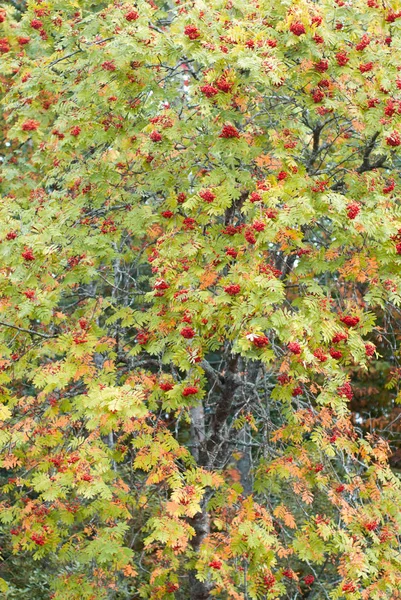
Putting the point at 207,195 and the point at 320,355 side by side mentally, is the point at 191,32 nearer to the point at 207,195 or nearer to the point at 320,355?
the point at 207,195

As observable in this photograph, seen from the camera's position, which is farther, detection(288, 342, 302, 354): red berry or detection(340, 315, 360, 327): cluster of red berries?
detection(340, 315, 360, 327): cluster of red berries

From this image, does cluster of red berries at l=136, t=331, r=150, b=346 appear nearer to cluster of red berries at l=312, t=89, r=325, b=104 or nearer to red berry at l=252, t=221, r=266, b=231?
red berry at l=252, t=221, r=266, b=231

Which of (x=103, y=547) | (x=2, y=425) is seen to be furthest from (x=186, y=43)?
(x=103, y=547)

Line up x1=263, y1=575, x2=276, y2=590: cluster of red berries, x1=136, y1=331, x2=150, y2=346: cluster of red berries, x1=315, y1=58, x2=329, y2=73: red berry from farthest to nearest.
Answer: x1=136, y1=331, x2=150, y2=346: cluster of red berries, x1=263, y1=575, x2=276, y2=590: cluster of red berries, x1=315, y1=58, x2=329, y2=73: red berry

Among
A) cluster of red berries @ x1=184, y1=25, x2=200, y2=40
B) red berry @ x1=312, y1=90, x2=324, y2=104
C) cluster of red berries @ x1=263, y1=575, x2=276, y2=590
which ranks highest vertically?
cluster of red berries @ x1=184, y1=25, x2=200, y2=40

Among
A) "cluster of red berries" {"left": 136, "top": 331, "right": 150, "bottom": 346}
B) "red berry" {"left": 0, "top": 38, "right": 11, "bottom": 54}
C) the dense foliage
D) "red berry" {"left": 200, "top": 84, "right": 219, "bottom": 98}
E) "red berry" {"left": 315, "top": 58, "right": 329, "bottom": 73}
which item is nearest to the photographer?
the dense foliage

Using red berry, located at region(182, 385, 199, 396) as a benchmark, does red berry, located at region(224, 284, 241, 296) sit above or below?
above

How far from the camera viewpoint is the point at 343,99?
519cm

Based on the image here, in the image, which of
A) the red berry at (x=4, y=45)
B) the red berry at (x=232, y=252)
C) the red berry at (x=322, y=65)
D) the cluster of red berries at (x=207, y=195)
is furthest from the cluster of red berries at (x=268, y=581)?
the red berry at (x=4, y=45)

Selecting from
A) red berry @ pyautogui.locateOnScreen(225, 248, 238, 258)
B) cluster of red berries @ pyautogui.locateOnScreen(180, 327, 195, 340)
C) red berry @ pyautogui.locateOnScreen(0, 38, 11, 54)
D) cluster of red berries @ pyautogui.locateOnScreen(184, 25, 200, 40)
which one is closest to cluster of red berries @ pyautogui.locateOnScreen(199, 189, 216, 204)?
red berry @ pyautogui.locateOnScreen(225, 248, 238, 258)

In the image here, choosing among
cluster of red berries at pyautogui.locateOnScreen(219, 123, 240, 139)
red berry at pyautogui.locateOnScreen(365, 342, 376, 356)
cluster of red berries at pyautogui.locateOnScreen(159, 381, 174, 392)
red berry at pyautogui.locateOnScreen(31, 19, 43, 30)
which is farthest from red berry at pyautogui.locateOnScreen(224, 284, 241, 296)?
red berry at pyautogui.locateOnScreen(31, 19, 43, 30)

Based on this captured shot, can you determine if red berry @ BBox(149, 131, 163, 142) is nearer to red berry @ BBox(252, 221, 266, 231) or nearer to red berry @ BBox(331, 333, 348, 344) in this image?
red berry @ BBox(252, 221, 266, 231)

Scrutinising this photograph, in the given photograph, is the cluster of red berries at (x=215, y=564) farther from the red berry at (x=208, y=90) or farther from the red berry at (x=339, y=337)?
the red berry at (x=208, y=90)

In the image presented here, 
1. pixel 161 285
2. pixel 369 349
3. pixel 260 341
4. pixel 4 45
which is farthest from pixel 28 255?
pixel 4 45
